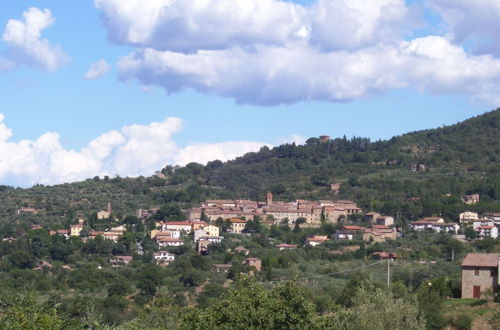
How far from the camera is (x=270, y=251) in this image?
6894cm

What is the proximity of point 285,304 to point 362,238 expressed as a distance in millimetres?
53498

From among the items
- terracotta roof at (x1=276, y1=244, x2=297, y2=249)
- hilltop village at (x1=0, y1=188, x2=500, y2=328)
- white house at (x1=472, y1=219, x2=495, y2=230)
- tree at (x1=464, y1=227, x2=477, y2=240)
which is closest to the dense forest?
hilltop village at (x1=0, y1=188, x2=500, y2=328)

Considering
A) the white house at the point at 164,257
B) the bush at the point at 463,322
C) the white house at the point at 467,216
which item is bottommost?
the bush at the point at 463,322

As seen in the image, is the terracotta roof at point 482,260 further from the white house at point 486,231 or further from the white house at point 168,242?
the white house at point 168,242

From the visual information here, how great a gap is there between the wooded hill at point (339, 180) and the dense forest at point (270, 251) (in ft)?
0.74

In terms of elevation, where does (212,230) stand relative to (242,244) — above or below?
above

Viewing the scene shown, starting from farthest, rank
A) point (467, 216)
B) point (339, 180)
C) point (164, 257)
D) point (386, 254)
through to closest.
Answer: point (339, 180) < point (467, 216) < point (164, 257) < point (386, 254)

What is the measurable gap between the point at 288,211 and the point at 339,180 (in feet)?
63.3

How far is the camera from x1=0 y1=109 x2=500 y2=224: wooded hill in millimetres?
92625

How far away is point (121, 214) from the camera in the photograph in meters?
95.6

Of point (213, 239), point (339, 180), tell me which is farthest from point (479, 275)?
point (339, 180)

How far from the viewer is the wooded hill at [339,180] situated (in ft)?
304

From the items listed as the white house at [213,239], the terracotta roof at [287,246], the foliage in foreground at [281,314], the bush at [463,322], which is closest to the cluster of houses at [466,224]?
the terracotta roof at [287,246]

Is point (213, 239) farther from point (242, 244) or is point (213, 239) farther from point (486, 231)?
point (486, 231)
